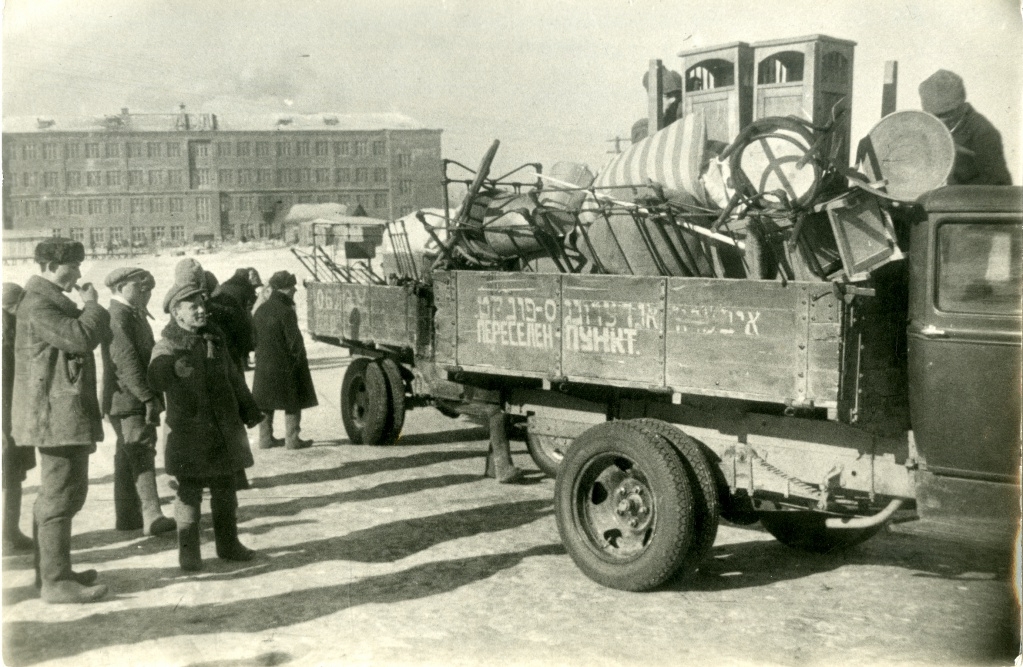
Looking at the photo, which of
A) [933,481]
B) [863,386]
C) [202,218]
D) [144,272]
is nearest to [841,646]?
[933,481]

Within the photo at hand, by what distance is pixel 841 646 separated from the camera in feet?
15.0

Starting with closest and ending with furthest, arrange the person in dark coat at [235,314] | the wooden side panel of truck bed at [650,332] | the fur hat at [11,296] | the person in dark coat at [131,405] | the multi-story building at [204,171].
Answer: the wooden side panel of truck bed at [650,332]
the fur hat at [11,296]
the person in dark coat at [131,405]
the person in dark coat at [235,314]
the multi-story building at [204,171]

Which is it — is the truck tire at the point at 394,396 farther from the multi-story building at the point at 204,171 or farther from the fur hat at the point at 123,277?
the multi-story building at the point at 204,171

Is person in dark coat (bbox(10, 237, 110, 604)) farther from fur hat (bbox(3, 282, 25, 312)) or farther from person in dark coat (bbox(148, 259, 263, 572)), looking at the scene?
fur hat (bbox(3, 282, 25, 312))

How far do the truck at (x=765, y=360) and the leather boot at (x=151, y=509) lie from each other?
2.09 m

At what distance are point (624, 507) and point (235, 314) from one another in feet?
15.8

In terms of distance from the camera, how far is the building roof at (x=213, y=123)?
52.5 metres

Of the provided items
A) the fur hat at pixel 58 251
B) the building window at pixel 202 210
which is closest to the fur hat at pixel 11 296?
the fur hat at pixel 58 251

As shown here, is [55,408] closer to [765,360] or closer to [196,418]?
[196,418]

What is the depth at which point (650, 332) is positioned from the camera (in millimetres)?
Result: 5301

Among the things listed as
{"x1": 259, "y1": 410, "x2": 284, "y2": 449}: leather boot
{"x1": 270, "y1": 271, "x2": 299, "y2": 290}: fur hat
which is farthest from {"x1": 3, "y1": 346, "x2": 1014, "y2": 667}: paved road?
{"x1": 270, "y1": 271, "x2": 299, "y2": 290}: fur hat

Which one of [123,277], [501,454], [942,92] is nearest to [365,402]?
[501,454]

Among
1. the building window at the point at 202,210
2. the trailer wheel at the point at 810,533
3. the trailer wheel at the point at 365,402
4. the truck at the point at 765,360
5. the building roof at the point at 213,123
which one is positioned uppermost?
the building roof at the point at 213,123

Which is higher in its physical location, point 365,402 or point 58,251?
point 58,251
